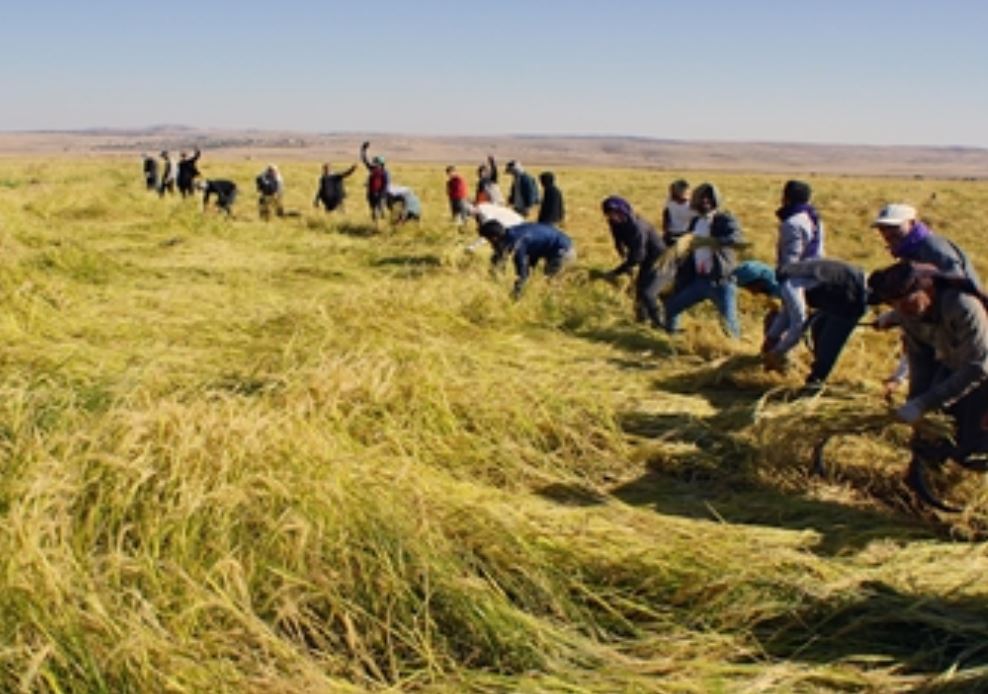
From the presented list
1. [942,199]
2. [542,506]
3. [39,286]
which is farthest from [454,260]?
[942,199]

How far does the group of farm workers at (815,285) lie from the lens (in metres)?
3.64

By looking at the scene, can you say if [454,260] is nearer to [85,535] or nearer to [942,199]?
[85,535]

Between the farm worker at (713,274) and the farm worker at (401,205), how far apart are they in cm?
695

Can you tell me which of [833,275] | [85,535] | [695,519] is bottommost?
[695,519]

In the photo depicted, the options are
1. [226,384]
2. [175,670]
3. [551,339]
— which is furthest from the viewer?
[551,339]

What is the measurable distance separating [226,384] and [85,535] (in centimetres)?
201

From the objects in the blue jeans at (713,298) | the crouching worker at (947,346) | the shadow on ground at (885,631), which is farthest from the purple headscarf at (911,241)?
the blue jeans at (713,298)

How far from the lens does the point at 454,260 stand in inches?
355

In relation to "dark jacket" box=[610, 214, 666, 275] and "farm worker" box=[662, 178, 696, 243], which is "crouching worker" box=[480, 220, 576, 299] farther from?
"farm worker" box=[662, 178, 696, 243]

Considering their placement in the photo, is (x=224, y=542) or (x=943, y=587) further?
(x=943, y=587)

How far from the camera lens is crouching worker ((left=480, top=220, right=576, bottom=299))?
304 inches

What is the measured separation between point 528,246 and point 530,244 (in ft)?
0.09

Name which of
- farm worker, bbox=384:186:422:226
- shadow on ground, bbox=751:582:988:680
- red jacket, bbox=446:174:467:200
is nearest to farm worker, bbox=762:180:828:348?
shadow on ground, bbox=751:582:988:680

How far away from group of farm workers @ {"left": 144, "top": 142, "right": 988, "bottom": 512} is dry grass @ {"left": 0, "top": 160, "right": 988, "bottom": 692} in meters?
0.28
